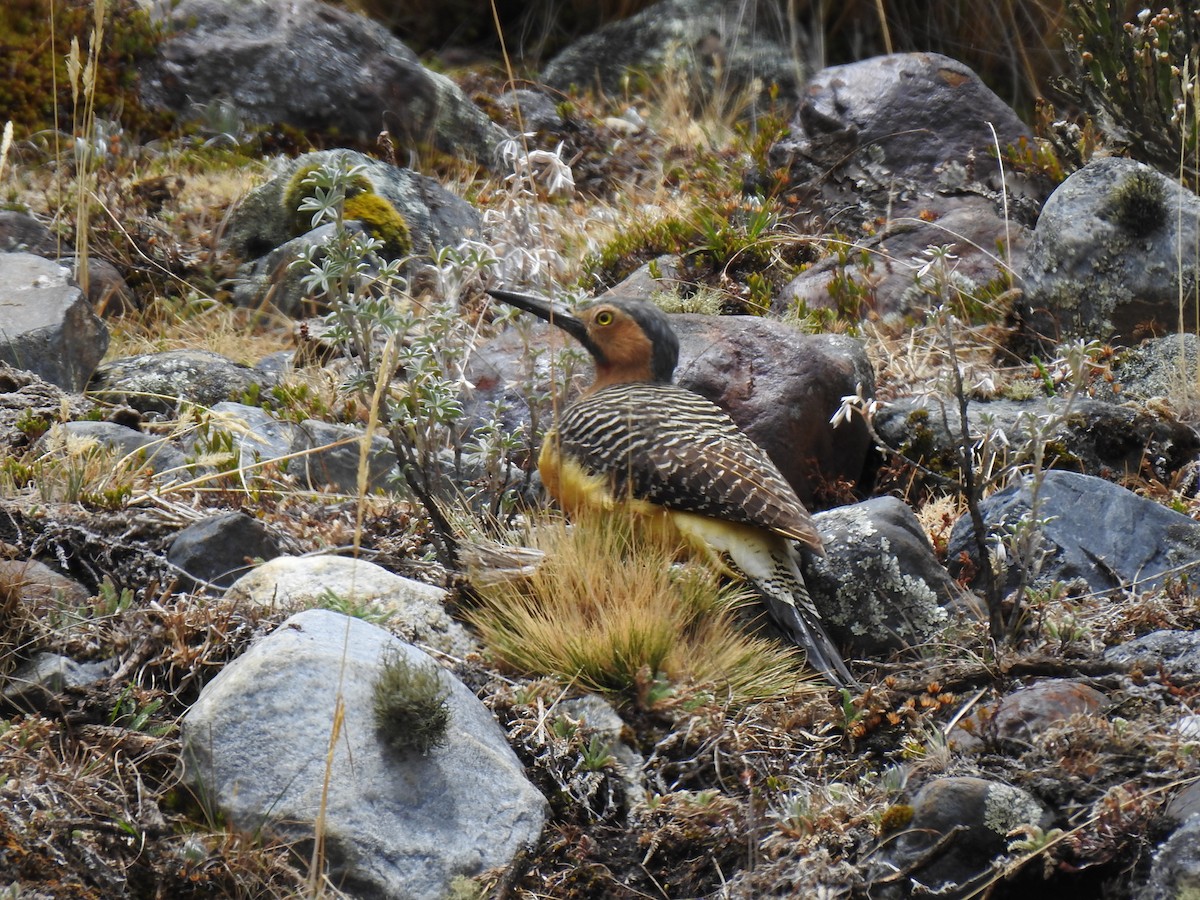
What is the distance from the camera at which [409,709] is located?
12.7 feet

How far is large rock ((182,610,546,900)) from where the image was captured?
3691mm

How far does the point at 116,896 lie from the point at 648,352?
10.8 feet

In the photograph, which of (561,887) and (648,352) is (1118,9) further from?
(561,887)

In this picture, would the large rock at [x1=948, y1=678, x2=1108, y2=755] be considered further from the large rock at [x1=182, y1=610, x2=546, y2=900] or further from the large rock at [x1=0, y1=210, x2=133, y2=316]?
the large rock at [x1=0, y1=210, x2=133, y2=316]

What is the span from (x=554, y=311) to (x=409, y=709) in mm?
2693

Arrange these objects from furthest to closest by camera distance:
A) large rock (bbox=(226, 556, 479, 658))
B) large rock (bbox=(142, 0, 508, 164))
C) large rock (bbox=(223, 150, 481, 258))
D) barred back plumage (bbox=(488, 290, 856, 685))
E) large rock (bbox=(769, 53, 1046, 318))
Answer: large rock (bbox=(142, 0, 508, 164)), large rock (bbox=(223, 150, 481, 258)), large rock (bbox=(769, 53, 1046, 318)), barred back plumage (bbox=(488, 290, 856, 685)), large rock (bbox=(226, 556, 479, 658))

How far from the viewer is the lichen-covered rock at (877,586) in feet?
16.5

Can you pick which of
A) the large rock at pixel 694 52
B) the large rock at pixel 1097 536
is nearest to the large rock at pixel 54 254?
the large rock at pixel 1097 536

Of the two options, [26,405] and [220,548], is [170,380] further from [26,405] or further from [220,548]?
[220,548]

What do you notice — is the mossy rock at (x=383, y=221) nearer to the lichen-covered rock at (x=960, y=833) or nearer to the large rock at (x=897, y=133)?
the large rock at (x=897, y=133)

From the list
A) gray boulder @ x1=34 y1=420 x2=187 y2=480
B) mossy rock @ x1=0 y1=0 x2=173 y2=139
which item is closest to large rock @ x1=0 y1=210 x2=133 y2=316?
mossy rock @ x1=0 y1=0 x2=173 y2=139

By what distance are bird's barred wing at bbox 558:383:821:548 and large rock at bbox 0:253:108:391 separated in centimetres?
292

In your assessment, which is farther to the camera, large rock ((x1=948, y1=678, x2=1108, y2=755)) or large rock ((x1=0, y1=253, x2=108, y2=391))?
large rock ((x1=0, y1=253, x2=108, y2=391))

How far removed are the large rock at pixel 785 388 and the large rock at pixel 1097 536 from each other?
102cm
